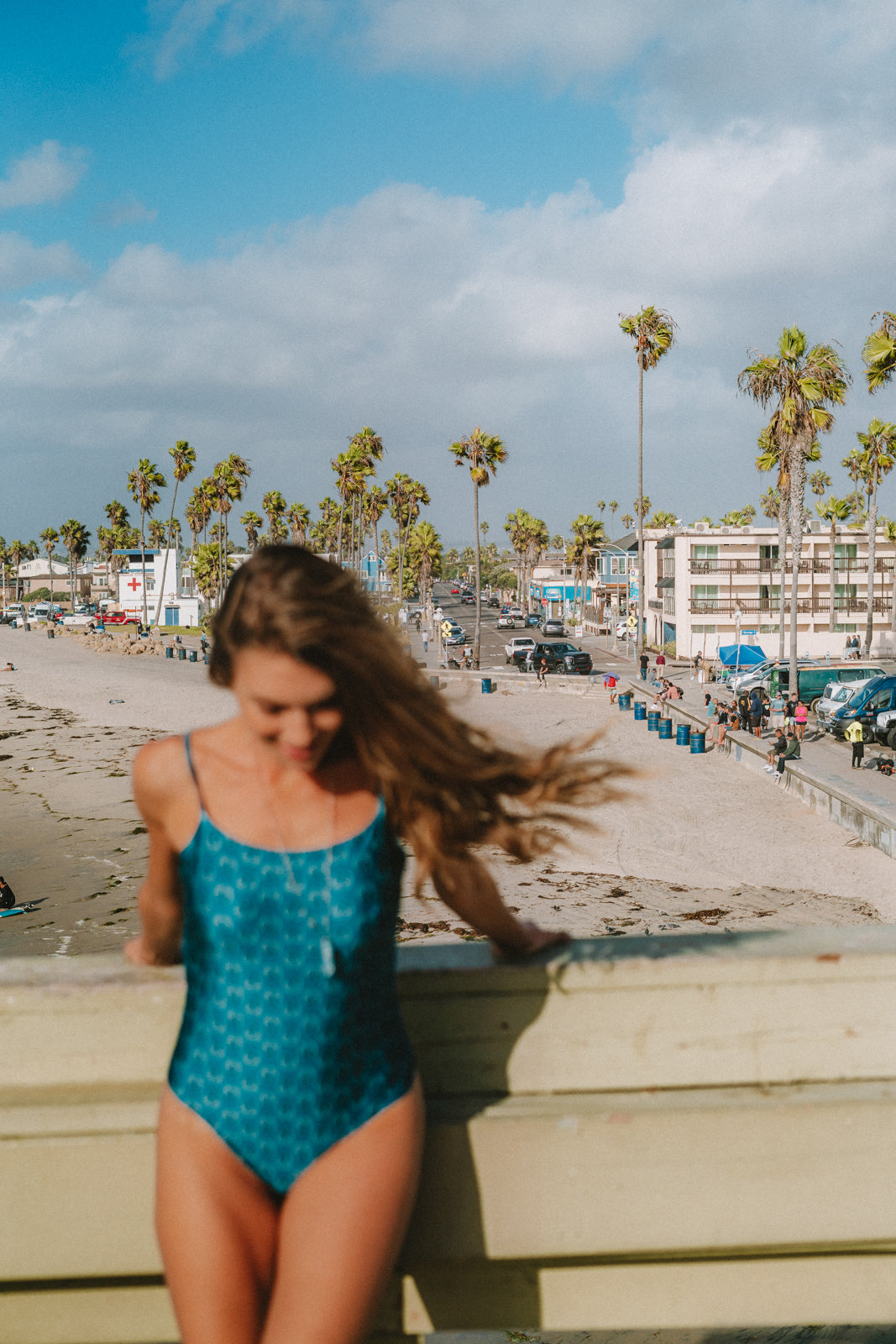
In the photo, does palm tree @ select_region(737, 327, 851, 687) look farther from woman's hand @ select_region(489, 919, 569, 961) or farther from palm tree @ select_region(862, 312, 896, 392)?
woman's hand @ select_region(489, 919, 569, 961)

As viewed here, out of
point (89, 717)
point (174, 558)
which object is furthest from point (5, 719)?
point (174, 558)

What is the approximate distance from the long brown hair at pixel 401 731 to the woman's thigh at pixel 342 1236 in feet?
1.45

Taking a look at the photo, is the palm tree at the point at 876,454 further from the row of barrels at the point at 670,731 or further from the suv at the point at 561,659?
the row of barrels at the point at 670,731

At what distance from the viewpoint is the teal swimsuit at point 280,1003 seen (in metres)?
1.50

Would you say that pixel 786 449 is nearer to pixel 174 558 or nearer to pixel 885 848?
pixel 885 848

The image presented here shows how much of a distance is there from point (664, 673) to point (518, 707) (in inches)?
529

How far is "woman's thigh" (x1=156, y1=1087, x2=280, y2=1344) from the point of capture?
4.73ft

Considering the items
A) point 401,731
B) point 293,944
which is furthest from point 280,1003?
point 401,731

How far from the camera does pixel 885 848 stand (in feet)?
53.2

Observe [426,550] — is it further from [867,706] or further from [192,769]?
[192,769]

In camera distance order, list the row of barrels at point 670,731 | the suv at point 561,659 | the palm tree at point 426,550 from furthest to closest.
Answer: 1. the palm tree at point 426,550
2. the suv at point 561,659
3. the row of barrels at point 670,731

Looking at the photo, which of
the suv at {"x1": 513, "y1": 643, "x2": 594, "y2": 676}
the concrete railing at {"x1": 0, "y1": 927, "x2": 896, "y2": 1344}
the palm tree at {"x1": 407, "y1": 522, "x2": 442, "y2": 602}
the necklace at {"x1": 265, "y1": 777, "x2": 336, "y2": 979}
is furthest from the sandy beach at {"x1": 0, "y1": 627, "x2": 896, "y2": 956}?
the palm tree at {"x1": 407, "y1": 522, "x2": 442, "y2": 602}

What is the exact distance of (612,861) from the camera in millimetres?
16297

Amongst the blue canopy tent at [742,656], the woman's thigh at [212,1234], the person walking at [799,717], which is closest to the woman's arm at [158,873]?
the woman's thigh at [212,1234]
